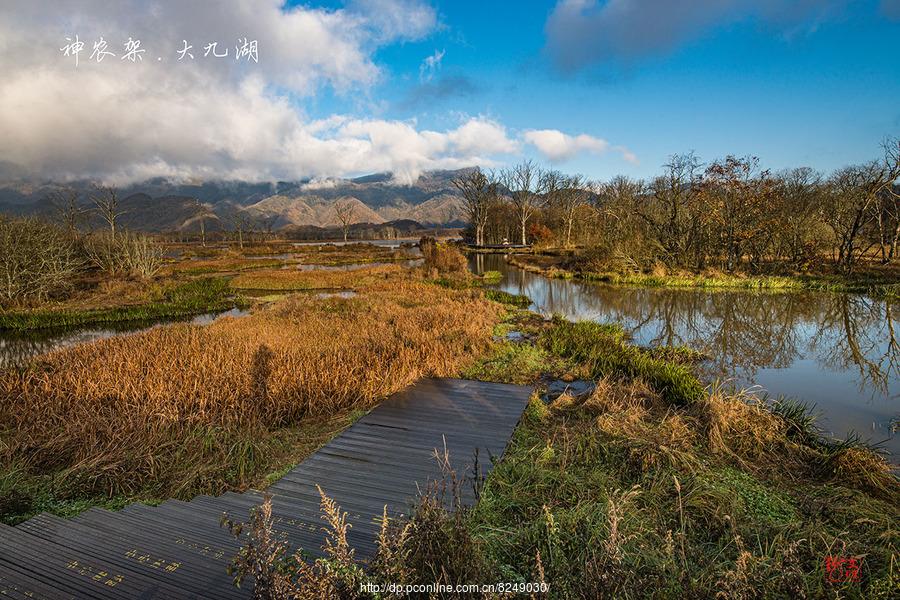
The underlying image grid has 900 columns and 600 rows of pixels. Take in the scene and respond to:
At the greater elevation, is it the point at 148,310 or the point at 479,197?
the point at 479,197

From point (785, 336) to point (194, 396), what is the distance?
17.1 metres

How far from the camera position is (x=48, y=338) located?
55.2ft

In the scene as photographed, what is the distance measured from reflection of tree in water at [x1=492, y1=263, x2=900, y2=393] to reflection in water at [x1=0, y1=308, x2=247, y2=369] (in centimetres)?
1659

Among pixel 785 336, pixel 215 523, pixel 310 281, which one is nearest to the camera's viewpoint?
pixel 215 523

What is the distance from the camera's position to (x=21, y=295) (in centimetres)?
2142

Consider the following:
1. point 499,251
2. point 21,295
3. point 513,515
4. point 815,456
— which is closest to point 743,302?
point 815,456

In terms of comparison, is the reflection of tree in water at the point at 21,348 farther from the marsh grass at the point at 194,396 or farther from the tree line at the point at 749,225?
the tree line at the point at 749,225

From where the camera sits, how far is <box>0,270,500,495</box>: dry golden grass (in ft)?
18.8

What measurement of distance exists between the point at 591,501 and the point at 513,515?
3.21ft

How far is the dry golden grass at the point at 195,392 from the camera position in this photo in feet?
18.8

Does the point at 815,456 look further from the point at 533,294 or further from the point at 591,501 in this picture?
the point at 533,294

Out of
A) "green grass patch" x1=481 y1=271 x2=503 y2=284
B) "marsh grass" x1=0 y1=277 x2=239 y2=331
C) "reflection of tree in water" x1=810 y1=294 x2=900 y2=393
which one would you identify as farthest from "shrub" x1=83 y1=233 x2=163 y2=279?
"reflection of tree in water" x1=810 y1=294 x2=900 y2=393

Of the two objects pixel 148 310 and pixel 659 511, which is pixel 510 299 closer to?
pixel 148 310

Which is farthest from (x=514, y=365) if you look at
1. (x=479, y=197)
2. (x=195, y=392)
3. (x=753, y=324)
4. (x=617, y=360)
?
(x=479, y=197)
